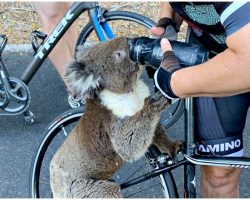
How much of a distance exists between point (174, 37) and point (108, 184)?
85 cm

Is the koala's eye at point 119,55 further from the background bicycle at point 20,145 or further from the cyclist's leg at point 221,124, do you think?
the background bicycle at point 20,145

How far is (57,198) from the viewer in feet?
10.1

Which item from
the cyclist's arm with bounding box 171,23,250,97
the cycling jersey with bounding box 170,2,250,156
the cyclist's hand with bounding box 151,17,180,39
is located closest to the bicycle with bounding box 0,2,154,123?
the cyclist's hand with bounding box 151,17,180,39

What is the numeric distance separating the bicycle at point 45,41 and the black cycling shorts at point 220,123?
53.7 inches

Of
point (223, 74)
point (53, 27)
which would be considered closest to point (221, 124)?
point (223, 74)

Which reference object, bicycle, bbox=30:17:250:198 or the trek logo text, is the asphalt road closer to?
bicycle, bbox=30:17:250:198

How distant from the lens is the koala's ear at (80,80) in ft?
8.88

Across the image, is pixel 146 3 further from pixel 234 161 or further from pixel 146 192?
pixel 234 161

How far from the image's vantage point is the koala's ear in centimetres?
271

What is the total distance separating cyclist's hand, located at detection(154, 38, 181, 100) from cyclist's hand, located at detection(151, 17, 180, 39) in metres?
0.40

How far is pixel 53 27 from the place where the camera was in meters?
4.52

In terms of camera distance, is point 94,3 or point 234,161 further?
point 94,3

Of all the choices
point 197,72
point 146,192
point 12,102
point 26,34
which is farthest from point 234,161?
point 26,34

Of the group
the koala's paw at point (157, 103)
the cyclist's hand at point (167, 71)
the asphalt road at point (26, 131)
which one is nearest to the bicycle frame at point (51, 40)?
the asphalt road at point (26, 131)
